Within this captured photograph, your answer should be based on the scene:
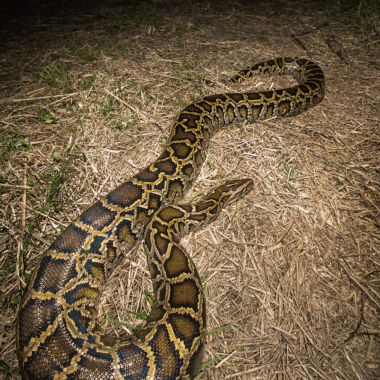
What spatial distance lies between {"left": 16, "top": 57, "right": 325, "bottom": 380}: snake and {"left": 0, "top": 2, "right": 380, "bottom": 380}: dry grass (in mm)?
297

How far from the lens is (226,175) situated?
489 cm

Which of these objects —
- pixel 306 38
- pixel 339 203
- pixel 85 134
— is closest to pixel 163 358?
pixel 339 203

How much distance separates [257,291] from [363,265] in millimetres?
1606

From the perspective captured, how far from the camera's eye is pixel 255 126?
5.55 meters

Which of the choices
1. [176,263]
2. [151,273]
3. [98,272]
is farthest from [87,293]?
[176,263]

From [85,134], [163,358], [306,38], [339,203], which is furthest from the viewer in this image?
[306,38]

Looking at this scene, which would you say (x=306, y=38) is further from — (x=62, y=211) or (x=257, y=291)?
(x=62, y=211)

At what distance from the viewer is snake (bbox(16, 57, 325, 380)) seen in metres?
2.73

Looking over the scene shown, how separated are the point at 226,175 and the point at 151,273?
2267 millimetres

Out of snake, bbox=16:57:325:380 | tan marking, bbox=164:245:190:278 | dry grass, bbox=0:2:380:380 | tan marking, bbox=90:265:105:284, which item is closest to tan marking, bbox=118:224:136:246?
snake, bbox=16:57:325:380

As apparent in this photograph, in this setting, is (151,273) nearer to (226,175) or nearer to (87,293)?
(87,293)

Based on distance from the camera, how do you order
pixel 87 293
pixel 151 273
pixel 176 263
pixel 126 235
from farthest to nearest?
pixel 126 235 < pixel 151 273 < pixel 176 263 < pixel 87 293

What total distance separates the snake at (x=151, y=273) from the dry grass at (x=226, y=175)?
11.7 inches

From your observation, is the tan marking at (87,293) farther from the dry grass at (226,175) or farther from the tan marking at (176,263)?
the tan marking at (176,263)
